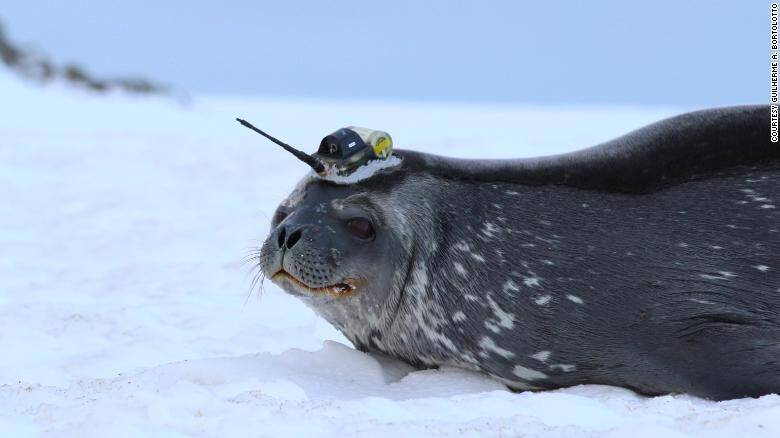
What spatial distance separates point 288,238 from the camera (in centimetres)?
371

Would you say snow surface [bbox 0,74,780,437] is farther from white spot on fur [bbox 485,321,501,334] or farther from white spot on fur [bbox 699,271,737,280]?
white spot on fur [bbox 699,271,737,280]

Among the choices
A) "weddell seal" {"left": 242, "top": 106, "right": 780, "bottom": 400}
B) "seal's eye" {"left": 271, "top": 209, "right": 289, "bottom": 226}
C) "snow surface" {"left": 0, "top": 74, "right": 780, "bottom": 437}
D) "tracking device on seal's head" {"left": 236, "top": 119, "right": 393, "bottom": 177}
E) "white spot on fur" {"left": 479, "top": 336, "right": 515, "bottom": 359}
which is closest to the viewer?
"snow surface" {"left": 0, "top": 74, "right": 780, "bottom": 437}

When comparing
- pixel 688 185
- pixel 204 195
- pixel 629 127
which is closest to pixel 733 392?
pixel 688 185

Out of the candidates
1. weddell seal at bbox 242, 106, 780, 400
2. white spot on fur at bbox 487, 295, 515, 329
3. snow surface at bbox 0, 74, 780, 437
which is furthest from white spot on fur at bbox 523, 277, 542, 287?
snow surface at bbox 0, 74, 780, 437

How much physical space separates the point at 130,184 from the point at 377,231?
6247mm

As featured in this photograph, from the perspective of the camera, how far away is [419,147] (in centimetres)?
1212

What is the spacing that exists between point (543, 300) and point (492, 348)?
0.76ft

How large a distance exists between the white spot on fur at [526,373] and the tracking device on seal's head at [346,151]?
86 centimetres

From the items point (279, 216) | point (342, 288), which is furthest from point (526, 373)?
point (279, 216)

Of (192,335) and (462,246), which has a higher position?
(462,246)

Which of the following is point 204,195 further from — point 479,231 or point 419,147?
point 479,231

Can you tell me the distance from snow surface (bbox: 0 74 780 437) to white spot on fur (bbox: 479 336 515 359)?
0.11m

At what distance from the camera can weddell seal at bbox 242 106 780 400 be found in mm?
3562

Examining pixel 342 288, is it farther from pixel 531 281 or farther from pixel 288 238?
pixel 531 281
